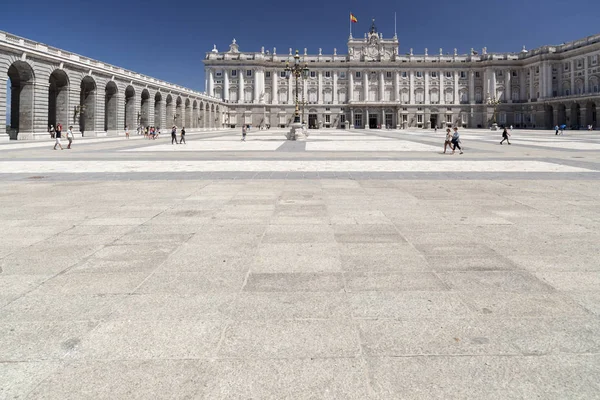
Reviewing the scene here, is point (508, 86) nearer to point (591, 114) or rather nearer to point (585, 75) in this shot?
point (585, 75)

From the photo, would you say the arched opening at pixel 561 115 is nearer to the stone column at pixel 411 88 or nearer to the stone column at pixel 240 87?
the stone column at pixel 411 88

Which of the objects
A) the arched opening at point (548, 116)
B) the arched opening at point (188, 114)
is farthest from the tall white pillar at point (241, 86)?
the arched opening at point (548, 116)

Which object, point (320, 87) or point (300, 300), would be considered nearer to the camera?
point (300, 300)

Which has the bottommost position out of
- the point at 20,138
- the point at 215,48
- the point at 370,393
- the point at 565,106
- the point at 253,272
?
the point at 370,393

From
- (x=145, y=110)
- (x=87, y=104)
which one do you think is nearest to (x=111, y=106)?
(x=87, y=104)

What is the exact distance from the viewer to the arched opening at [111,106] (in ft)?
165

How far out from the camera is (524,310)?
385 centimetres

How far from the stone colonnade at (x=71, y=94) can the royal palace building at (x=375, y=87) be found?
38.2 meters

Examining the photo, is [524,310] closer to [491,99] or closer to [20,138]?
[20,138]

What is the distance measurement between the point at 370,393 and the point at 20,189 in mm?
11293

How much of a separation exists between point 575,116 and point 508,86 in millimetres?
22596

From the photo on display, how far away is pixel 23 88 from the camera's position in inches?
1455

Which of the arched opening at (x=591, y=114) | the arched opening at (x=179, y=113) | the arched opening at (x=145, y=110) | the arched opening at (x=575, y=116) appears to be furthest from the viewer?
the arched opening at (x=575, y=116)

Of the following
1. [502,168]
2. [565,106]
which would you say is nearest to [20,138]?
[502,168]
